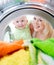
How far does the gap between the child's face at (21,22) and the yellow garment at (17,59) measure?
467mm

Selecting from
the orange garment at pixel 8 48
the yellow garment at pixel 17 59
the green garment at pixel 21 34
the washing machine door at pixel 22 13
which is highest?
the washing machine door at pixel 22 13

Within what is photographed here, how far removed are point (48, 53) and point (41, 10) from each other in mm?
478

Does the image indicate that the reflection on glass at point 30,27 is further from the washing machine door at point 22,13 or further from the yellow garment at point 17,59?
the yellow garment at point 17,59

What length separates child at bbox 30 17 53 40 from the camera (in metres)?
1.29

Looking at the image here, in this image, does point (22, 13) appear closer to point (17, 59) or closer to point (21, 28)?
point (21, 28)

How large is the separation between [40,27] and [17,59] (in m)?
0.53

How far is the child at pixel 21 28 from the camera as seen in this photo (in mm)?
1268

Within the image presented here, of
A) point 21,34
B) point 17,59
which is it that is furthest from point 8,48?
point 21,34

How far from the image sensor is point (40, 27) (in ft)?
4.24

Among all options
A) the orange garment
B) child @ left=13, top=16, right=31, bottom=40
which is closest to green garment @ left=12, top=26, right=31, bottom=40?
child @ left=13, top=16, right=31, bottom=40

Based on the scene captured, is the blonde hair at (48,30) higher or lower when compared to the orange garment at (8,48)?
higher

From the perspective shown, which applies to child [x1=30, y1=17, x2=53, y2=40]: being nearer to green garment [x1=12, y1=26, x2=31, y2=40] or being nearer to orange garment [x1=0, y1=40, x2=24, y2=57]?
green garment [x1=12, y1=26, x2=31, y2=40]

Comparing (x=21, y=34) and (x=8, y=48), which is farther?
(x=21, y=34)

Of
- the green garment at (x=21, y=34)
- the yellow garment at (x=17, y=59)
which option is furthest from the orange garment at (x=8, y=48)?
the green garment at (x=21, y=34)
